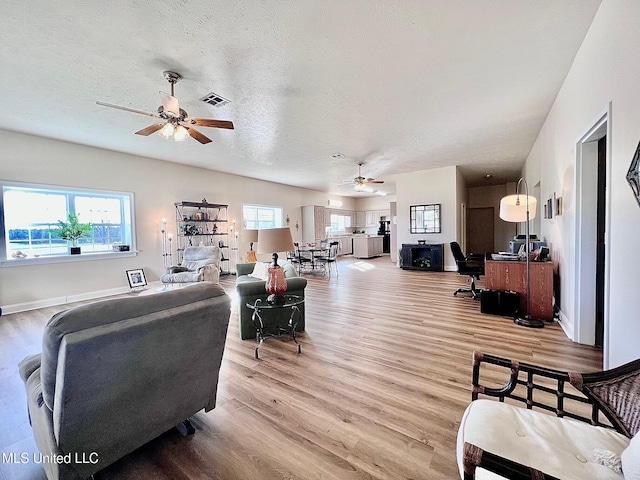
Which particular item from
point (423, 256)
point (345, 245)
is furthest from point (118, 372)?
point (345, 245)

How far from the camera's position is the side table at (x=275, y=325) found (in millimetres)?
2932

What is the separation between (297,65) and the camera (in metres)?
2.75

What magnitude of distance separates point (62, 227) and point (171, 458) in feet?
17.1

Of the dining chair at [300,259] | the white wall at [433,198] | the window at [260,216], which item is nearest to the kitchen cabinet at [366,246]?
the white wall at [433,198]

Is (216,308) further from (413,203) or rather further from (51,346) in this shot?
(413,203)

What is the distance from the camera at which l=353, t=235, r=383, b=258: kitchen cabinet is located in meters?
11.4

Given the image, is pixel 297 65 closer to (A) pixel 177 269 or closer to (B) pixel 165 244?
(A) pixel 177 269

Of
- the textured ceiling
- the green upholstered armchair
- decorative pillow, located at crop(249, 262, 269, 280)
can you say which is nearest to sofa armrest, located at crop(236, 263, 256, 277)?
decorative pillow, located at crop(249, 262, 269, 280)

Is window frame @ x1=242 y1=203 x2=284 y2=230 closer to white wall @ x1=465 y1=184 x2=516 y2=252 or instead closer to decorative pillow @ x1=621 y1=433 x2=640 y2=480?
decorative pillow @ x1=621 y1=433 x2=640 y2=480

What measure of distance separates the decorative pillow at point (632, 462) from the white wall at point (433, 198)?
7170mm

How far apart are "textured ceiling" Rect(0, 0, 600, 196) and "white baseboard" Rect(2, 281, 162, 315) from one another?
278 cm

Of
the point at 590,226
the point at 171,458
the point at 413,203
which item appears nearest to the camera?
the point at 171,458

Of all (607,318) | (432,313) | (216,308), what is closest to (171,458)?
(216,308)

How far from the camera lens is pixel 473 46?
2.52 m
